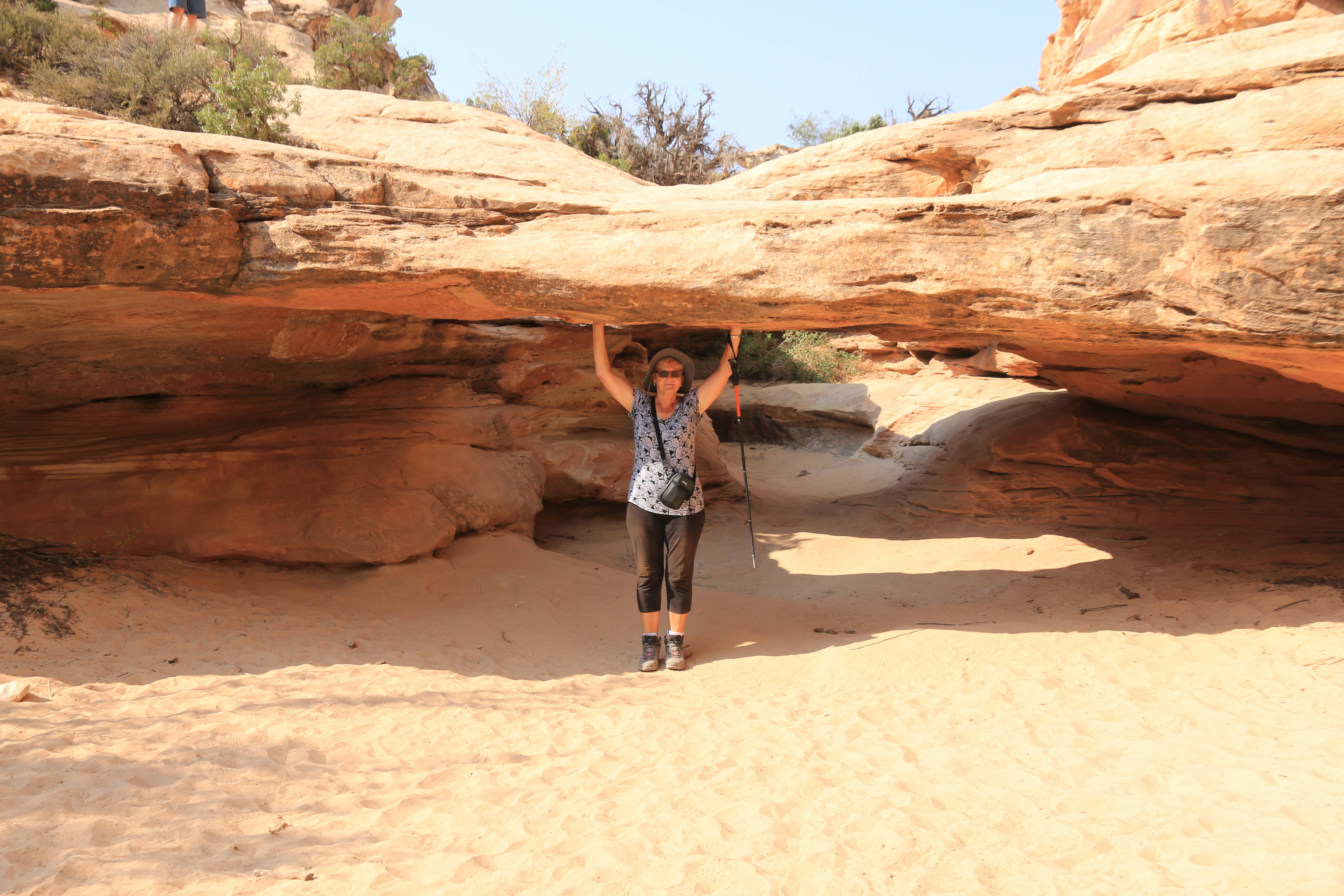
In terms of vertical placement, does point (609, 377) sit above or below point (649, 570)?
above

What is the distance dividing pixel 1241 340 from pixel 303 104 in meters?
8.40

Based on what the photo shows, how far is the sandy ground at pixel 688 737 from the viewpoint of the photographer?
269 centimetres

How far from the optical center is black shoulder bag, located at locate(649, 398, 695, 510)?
4.59m

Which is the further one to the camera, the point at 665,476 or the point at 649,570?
the point at 649,570

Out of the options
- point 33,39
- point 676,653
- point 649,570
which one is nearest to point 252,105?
point 649,570

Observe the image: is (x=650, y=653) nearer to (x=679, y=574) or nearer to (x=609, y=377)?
(x=679, y=574)

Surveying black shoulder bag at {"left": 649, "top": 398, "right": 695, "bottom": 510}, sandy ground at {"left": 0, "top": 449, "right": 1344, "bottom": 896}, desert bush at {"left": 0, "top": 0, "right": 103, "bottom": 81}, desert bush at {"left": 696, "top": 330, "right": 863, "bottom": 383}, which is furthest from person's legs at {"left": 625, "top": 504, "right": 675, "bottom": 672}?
desert bush at {"left": 0, "top": 0, "right": 103, "bottom": 81}

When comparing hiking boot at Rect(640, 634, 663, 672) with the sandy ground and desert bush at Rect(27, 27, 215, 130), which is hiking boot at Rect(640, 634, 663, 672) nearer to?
the sandy ground

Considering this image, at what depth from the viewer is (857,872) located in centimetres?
273

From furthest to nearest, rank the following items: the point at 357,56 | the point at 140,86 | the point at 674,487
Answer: the point at 357,56 → the point at 140,86 → the point at 674,487

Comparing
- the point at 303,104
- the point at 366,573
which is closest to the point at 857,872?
the point at 366,573

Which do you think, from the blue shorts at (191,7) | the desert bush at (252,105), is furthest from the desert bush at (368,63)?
the desert bush at (252,105)

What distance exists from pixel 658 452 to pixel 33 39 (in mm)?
13430

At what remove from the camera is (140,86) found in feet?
30.5
